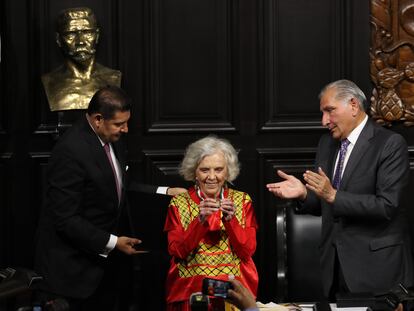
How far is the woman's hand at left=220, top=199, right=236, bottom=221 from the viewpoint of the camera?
16.1ft

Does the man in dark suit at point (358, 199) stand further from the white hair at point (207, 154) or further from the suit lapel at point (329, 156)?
the white hair at point (207, 154)

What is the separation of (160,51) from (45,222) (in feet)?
5.44

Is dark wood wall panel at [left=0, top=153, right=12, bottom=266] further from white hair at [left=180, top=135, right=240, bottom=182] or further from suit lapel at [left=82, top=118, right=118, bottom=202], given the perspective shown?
white hair at [left=180, top=135, right=240, bottom=182]

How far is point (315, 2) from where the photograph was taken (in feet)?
21.5

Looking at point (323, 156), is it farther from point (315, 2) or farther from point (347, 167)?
point (315, 2)

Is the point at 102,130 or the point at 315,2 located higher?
the point at 315,2

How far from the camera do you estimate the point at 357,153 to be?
5.25m

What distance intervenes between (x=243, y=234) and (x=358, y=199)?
617 millimetres

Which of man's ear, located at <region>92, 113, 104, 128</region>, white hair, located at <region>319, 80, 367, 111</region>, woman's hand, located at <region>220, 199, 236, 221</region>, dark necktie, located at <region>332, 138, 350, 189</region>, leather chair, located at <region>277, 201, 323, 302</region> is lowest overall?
leather chair, located at <region>277, 201, 323, 302</region>

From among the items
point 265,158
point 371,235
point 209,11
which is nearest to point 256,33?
point 209,11

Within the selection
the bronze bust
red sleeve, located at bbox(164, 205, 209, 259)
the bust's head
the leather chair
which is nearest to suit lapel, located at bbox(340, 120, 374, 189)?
the leather chair

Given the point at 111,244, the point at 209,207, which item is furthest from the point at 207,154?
the point at 111,244

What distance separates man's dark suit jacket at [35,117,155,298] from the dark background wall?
116 centimetres

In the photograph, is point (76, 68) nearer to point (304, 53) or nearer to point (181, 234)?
point (304, 53)
